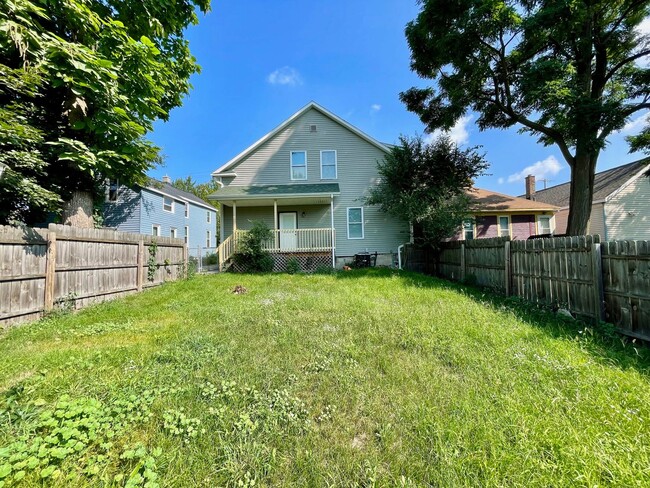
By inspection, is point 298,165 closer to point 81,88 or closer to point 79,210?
point 79,210

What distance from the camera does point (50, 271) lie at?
16.8 ft

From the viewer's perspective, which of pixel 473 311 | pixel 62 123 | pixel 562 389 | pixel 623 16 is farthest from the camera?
pixel 623 16

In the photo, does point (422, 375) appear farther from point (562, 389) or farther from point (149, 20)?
point (149, 20)

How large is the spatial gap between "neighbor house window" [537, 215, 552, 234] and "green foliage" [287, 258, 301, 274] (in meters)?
15.4

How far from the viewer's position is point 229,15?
412 inches

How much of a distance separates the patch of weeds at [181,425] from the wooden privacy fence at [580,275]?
544 cm

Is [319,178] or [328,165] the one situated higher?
[328,165]

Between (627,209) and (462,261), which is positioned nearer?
(462,261)

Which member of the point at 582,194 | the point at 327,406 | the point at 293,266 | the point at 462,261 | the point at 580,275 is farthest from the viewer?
the point at 293,266

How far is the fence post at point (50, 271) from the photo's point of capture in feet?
16.6

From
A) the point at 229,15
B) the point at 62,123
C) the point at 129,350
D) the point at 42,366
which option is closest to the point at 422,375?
the point at 129,350

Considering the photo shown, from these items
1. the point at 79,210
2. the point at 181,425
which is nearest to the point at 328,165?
the point at 79,210

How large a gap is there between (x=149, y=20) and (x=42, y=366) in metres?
8.58

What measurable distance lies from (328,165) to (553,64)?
9.31 meters
